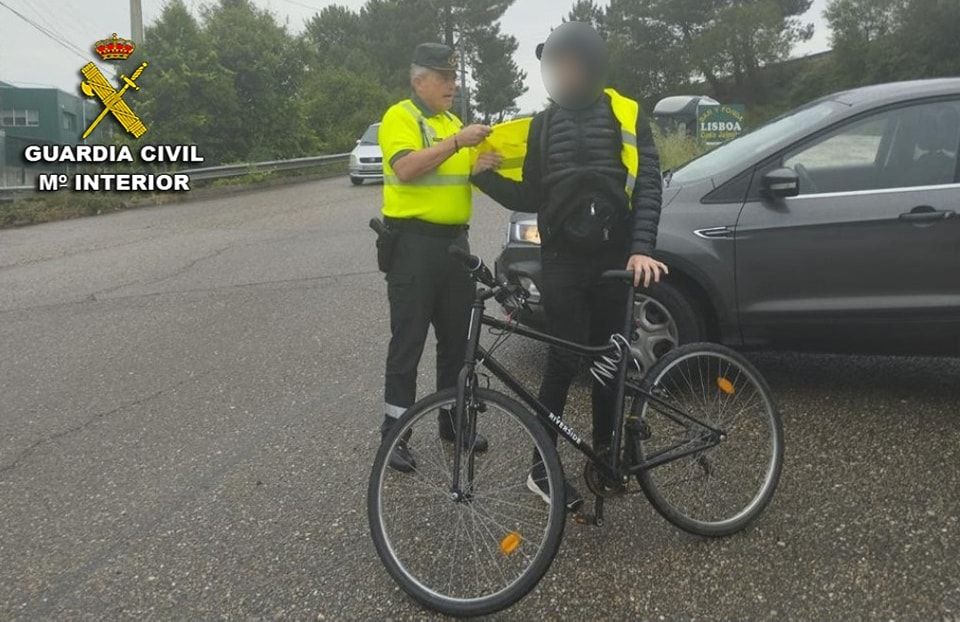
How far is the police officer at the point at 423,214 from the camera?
3320 millimetres

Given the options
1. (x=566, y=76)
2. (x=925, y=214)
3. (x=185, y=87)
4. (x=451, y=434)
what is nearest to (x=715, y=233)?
(x=925, y=214)

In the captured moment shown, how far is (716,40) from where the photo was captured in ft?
220

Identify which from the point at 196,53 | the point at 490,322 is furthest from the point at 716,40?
the point at 490,322

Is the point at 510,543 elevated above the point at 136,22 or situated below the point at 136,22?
below

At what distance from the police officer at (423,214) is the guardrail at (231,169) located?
51.3ft

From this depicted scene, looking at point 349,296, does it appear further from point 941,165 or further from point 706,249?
point 941,165

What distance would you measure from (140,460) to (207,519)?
2.91ft

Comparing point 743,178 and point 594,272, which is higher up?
point 743,178

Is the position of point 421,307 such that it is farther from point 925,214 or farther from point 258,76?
point 258,76

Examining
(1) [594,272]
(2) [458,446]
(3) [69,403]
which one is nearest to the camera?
(2) [458,446]

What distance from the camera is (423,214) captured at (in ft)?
11.2

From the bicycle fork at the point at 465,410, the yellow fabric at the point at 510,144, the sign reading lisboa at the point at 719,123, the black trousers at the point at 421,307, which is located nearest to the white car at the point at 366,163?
the sign reading lisboa at the point at 719,123

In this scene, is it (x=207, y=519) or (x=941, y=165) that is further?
(x=941, y=165)

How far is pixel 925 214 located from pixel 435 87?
241 centimetres
